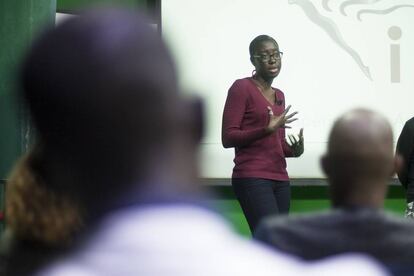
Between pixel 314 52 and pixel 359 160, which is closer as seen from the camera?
pixel 359 160

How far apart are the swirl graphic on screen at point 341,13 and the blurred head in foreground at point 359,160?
4745mm

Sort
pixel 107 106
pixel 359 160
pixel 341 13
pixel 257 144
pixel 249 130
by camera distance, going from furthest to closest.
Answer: pixel 341 13, pixel 257 144, pixel 249 130, pixel 359 160, pixel 107 106

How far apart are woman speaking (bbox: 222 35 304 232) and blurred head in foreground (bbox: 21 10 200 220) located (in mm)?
4140

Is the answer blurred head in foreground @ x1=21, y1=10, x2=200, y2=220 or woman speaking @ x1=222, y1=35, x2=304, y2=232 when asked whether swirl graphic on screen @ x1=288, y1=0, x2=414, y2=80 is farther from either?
blurred head in foreground @ x1=21, y1=10, x2=200, y2=220

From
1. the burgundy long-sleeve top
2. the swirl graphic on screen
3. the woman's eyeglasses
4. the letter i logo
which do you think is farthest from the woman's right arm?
the letter i logo

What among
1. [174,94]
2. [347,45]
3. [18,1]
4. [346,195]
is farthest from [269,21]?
[174,94]

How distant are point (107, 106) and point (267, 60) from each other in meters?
4.59

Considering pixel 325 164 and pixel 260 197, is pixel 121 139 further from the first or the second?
pixel 260 197

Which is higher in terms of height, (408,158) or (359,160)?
(359,160)

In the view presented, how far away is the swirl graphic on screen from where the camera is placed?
7355 mm

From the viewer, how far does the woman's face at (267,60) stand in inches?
220

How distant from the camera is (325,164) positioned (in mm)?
2613

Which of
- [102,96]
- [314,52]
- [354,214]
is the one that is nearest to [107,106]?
[102,96]

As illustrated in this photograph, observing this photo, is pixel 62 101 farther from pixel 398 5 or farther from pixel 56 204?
pixel 398 5
